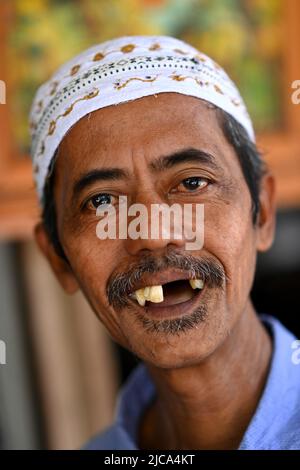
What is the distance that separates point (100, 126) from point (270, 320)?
2.01ft

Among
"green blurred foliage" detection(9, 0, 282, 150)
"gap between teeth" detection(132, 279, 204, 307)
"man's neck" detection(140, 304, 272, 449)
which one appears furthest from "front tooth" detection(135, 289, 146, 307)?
"green blurred foliage" detection(9, 0, 282, 150)

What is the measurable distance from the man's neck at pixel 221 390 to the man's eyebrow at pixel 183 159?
0.35 metres

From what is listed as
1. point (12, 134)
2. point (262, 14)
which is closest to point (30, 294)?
point (12, 134)

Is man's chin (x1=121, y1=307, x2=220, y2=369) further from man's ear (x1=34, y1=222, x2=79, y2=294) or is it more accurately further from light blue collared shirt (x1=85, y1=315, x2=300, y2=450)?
man's ear (x1=34, y1=222, x2=79, y2=294)

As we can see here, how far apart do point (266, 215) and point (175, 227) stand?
1.23 feet

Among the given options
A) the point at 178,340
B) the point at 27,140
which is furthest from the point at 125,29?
the point at 178,340

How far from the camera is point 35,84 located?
2.93 m

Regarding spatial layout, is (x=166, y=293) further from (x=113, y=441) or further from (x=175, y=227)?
(x=113, y=441)

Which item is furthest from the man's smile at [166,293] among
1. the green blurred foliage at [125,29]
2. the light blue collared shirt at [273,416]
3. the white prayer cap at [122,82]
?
the green blurred foliage at [125,29]

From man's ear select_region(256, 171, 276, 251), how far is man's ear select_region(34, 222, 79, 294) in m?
0.44

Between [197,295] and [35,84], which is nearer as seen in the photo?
[197,295]

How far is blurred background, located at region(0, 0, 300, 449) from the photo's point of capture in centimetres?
293
